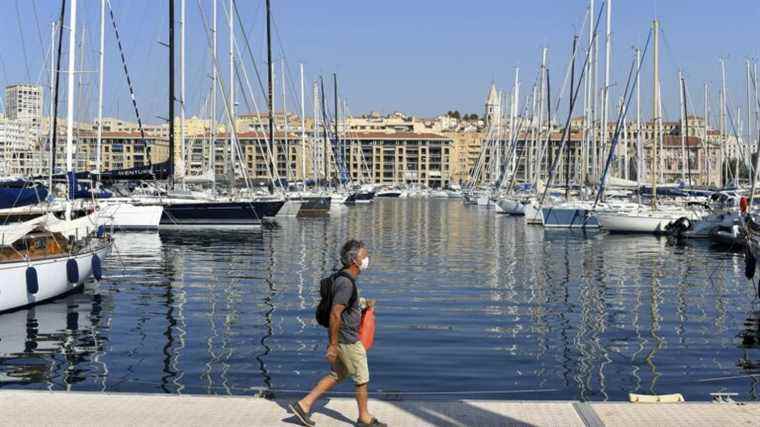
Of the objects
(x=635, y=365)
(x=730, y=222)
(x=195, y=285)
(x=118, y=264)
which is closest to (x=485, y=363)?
(x=635, y=365)

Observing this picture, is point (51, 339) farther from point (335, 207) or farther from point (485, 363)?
point (335, 207)

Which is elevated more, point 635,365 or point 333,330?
point 333,330

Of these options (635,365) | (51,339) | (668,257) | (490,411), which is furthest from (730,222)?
(490,411)

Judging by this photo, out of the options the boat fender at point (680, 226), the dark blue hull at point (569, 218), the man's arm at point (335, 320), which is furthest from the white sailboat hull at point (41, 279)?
the dark blue hull at point (569, 218)

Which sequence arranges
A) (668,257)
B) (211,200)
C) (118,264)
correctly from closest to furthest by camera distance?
(118,264)
(668,257)
(211,200)

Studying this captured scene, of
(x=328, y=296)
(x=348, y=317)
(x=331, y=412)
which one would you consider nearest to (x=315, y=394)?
(x=331, y=412)

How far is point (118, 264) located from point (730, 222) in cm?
2195

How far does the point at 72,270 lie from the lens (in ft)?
60.1

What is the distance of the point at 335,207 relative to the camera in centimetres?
6844

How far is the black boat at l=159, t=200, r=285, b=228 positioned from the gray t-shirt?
115ft

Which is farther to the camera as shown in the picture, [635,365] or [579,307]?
[579,307]

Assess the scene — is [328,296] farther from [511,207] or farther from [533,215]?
[511,207]

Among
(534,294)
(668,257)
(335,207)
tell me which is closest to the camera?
(534,294)

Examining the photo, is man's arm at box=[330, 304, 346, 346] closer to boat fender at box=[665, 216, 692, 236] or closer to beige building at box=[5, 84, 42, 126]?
boat fender at box=[665, 216, 692, 236]
